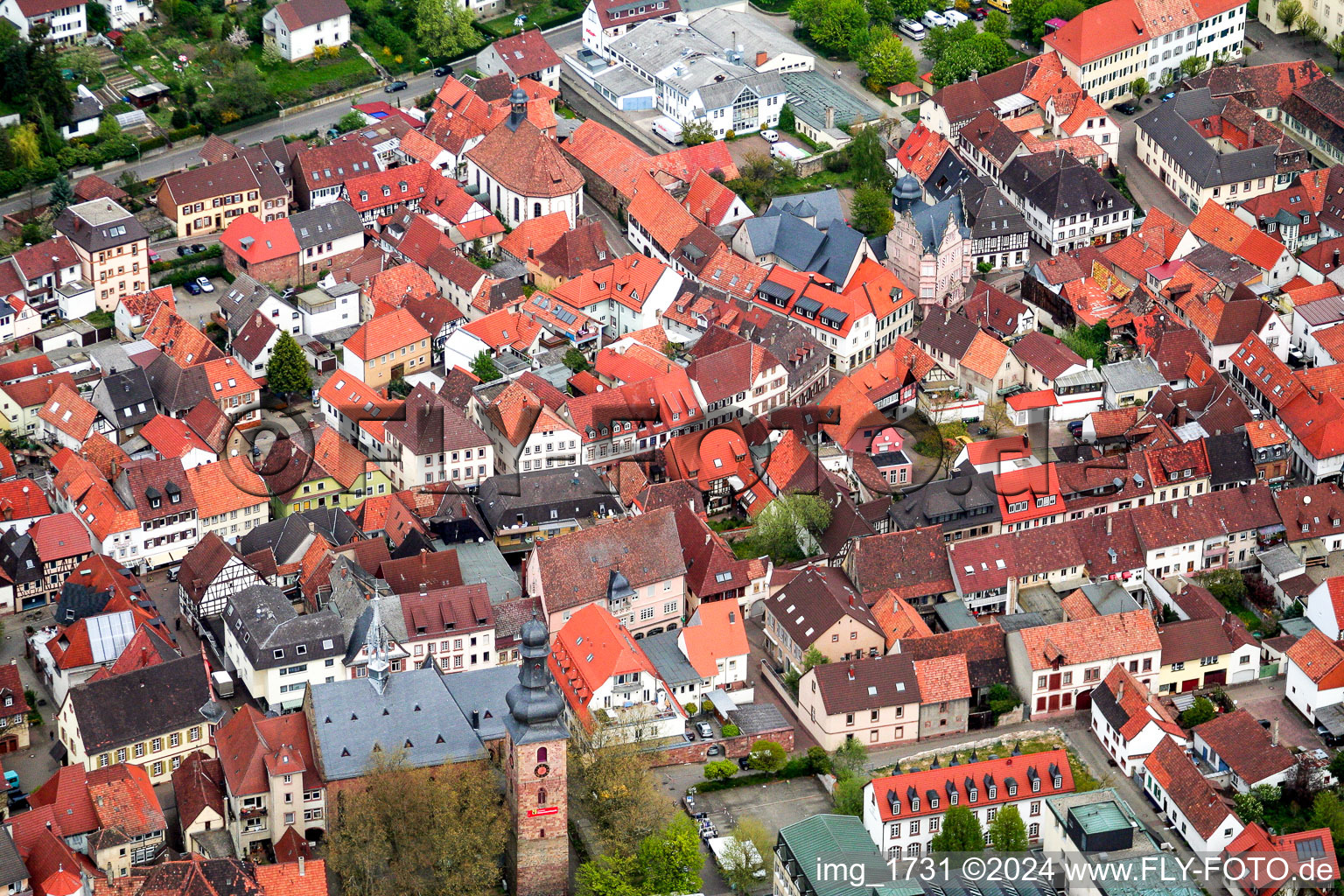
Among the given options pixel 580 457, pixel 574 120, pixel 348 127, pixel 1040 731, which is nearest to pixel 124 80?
pixel 348 127

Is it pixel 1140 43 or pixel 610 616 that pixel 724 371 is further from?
pixel 1140 43

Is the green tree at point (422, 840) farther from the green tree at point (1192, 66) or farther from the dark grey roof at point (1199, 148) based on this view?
the green tree at point (1192, 66)

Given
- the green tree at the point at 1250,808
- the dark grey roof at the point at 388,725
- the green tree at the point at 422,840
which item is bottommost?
the green tree at the point at 1250,808

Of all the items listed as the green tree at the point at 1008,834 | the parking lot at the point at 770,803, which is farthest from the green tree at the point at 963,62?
the green tree at the point at 1008,834

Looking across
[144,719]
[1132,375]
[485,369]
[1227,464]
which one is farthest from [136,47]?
[1227,464]

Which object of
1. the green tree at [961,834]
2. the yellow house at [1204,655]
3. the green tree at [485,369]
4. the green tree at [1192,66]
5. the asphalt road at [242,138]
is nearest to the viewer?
the green tree at [961,834]

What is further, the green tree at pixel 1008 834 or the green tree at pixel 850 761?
the green tree at pixel 850 761
